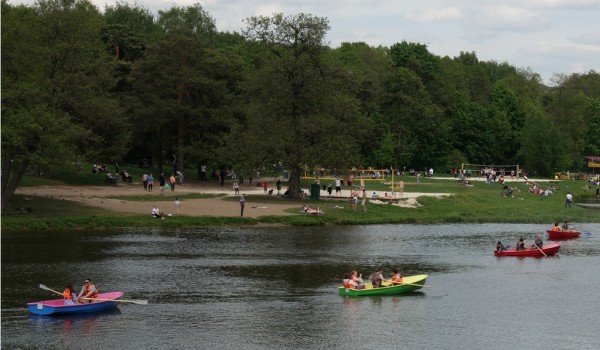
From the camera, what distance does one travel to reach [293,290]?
169 ft

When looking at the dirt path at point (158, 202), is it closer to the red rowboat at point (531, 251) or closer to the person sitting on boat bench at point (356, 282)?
the red rowboat at point (531, 251)

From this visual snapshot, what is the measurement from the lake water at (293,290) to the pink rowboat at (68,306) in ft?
1.65

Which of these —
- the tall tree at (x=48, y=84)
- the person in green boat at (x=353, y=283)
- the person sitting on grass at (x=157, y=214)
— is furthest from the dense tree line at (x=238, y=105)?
the person in green boat at (x=353, y=283)

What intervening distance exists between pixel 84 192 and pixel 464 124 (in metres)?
84.5

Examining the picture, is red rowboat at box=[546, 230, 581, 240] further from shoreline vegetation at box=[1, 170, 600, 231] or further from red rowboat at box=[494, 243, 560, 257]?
shoreline vegetation at box=[1, 170, 600, 231]

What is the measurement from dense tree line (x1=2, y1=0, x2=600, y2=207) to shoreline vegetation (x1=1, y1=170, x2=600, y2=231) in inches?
138

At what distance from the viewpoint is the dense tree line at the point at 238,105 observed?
249 ft

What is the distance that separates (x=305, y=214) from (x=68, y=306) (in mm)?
40226

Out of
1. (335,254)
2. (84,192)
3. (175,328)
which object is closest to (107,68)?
(84,192)

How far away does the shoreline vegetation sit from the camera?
248 feet

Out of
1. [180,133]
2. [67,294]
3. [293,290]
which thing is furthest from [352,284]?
[180,133]

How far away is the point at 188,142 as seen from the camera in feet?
359

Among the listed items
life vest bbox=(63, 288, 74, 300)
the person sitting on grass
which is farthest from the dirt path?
life vest bbox=(63, 288, 74, 300)

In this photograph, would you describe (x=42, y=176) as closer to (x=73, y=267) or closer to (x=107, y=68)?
(x=107, y=68)
